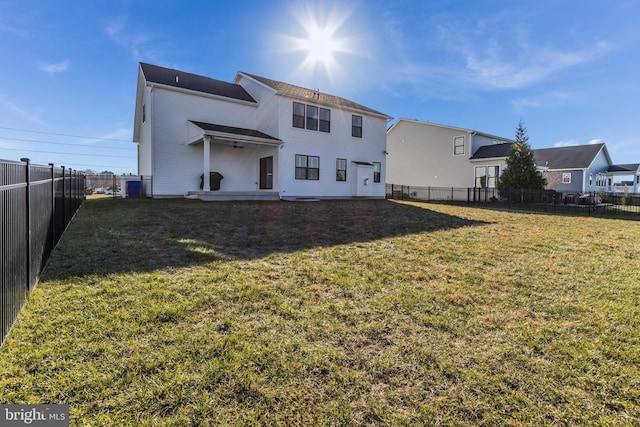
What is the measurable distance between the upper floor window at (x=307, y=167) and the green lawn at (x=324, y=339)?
11.6 m

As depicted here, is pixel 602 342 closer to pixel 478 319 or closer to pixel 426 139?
pixel 478 319

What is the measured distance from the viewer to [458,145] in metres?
23.8

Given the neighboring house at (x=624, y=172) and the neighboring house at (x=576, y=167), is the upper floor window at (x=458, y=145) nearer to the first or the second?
the neighboring house at (x=576, y=167)

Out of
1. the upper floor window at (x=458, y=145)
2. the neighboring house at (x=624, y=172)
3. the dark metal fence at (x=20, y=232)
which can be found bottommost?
the dark metal fence at (x=20, y=232)

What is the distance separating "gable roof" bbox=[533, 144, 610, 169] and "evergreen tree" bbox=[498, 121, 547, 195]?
8747 mm

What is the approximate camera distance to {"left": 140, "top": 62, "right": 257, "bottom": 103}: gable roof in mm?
15409

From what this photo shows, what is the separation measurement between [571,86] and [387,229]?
21.9m

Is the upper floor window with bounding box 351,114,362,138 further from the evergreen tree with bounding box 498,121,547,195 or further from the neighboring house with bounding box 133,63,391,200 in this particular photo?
the evergreen tree with bounding box 498,121,547,195

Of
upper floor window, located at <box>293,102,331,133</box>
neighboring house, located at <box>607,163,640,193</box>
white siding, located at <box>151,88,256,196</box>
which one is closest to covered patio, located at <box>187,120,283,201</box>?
white siding, located at <box>151,88,256,196</box>

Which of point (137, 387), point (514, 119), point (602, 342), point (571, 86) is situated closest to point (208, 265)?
point (137, 387)

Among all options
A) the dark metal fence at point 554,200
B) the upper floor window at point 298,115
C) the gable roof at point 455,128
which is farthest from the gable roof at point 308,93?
the dark metal fence at point 554,200

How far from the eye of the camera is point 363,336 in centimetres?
283

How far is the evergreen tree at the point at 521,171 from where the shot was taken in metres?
19.5

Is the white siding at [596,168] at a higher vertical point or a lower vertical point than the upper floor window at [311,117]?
lower
